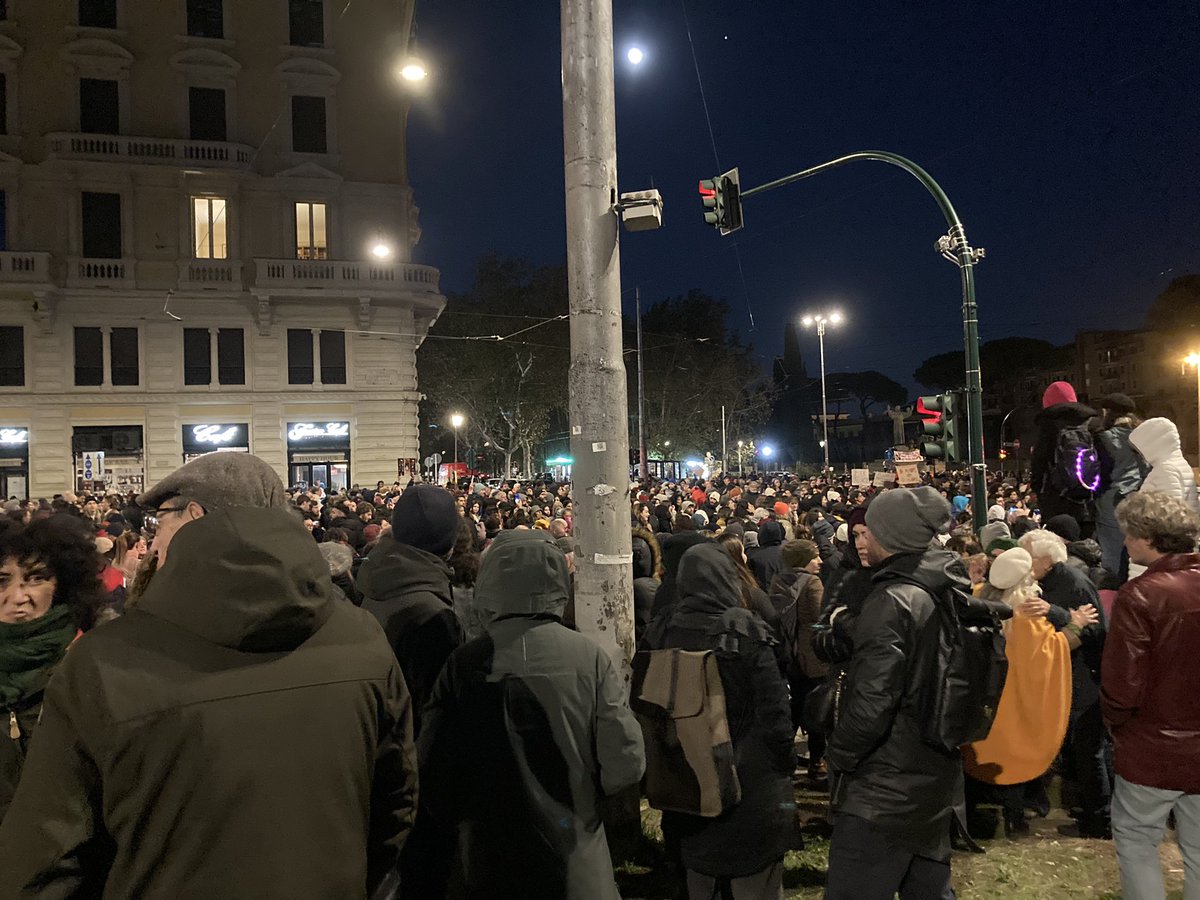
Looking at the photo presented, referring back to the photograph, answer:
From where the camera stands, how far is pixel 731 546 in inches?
207

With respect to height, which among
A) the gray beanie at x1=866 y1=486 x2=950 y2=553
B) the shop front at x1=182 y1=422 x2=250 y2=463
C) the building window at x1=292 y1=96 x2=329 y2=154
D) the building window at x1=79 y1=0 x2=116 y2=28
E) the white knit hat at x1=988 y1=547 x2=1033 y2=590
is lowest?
the white knit hat at x1=988 y1=547 x2=1033 y2=590

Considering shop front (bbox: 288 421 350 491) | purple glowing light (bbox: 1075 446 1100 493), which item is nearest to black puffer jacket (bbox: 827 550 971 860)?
purple glowing light (bbox: 1075 446 1100 493)

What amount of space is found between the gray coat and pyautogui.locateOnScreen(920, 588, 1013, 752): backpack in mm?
1137

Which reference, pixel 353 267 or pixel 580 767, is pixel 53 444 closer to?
pixel 353 267

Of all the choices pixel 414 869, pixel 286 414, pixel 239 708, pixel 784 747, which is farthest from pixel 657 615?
pixel 286 414

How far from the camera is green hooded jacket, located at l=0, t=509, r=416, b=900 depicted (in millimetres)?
1635

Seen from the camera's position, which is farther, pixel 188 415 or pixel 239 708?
pixel 188 415

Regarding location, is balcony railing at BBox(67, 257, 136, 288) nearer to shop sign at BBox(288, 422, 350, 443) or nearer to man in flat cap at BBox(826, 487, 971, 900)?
shop sign at BBox(288, 422, 350, 443)

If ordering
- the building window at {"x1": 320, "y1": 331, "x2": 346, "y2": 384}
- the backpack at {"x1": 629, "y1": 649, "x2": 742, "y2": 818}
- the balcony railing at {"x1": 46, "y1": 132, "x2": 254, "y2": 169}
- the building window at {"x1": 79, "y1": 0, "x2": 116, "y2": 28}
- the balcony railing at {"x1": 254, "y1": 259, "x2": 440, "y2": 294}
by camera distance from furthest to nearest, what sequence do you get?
the building window at {"x1": 320, "y1": 331, "x2": 346, "y2": 384} → the balcony railing at {"x1": 254, "y1": 259, "x2": 440, "y2": 294} → the building window at {"x1": 79, "y1": 0, "x2": 116, "y2": 28} → the balcony railing at {"x1": 46, "y1": 132, "x2": 254, "y2": 169} → the backpack at {"x1": 629, "y1": 649, "x2": 742, "y2": 818}

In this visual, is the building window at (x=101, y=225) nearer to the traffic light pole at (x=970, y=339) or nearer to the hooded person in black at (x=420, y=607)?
the traffic light pole at (x=970, y=339)

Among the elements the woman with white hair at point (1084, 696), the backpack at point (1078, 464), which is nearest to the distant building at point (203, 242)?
the backpack at point (1078, 464)

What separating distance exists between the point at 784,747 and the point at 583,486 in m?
1.79

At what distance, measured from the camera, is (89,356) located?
2858cm

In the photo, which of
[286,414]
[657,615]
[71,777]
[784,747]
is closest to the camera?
[71,777]
